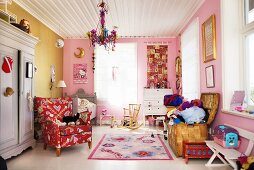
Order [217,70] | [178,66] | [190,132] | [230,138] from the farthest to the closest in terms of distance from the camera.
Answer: [178,66] → [217,70] → [190,132] → [230,138]

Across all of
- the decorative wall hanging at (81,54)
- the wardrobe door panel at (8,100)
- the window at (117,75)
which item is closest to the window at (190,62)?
the window at (117,75)

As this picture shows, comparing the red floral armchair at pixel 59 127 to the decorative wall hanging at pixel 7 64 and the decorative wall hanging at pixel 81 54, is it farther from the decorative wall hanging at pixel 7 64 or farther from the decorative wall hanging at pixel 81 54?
the decorative wall hanging at pixel 81 54

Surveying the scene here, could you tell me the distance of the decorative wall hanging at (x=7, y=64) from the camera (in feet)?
12.8

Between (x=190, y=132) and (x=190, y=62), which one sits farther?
(x=190, y=62)

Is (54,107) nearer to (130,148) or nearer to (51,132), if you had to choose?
(51,132)

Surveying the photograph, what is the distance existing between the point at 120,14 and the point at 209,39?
2.53 meters

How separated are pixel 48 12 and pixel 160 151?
172 inches

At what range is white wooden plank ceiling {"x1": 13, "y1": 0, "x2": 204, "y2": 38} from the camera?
536cm

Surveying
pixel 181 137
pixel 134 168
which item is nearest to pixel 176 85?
pixel 181 137

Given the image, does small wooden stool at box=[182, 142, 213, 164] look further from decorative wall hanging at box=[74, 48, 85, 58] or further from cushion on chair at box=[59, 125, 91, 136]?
decorative wall hanging at box=[74, 48, 85, 58]

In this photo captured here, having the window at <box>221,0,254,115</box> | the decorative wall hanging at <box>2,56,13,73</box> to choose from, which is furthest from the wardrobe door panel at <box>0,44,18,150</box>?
the window at <box>221,0,254,115</box>

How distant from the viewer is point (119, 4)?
545 cm

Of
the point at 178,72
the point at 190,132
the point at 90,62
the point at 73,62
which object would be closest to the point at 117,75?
the point at 90,62

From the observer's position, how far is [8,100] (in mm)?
4031
